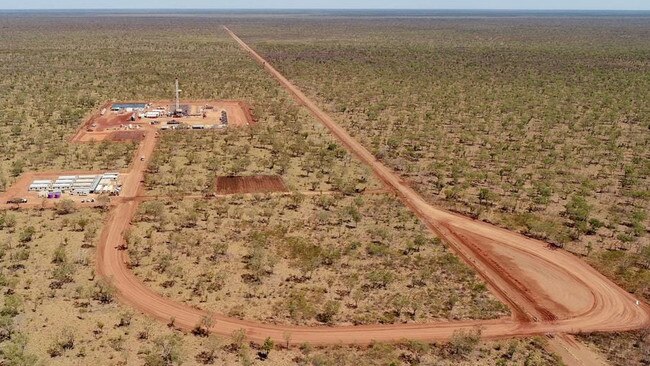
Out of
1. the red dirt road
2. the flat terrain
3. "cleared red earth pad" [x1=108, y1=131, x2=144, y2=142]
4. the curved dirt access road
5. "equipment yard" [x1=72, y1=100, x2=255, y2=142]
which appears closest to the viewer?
the flat terrain

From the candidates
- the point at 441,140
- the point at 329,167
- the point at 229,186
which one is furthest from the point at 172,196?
the point at 441,140

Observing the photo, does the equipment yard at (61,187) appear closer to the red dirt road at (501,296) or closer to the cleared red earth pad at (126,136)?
the red dirt road at (501,296)

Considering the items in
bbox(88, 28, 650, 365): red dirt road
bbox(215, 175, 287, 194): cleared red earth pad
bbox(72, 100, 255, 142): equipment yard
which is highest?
bbox(72, 100, 255, 142): equipment yard

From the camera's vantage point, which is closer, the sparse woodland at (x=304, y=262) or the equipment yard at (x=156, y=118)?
the sparse woodland at (x=304, y=262)

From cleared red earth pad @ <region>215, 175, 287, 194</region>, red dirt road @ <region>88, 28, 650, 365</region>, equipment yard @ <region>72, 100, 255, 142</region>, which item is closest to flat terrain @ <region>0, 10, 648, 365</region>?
red dirt road @ <region>88, 28, 650, 365</region>

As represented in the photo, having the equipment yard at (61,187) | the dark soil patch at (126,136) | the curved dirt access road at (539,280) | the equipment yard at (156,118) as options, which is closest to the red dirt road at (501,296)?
the curved dirt access road at (539,280)

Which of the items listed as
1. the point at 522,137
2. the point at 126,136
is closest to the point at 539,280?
the point at 522,137

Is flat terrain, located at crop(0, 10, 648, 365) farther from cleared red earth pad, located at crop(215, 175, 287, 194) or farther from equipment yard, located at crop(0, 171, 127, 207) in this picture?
equipment yard, located at crop(0, 171, 127, 207)
